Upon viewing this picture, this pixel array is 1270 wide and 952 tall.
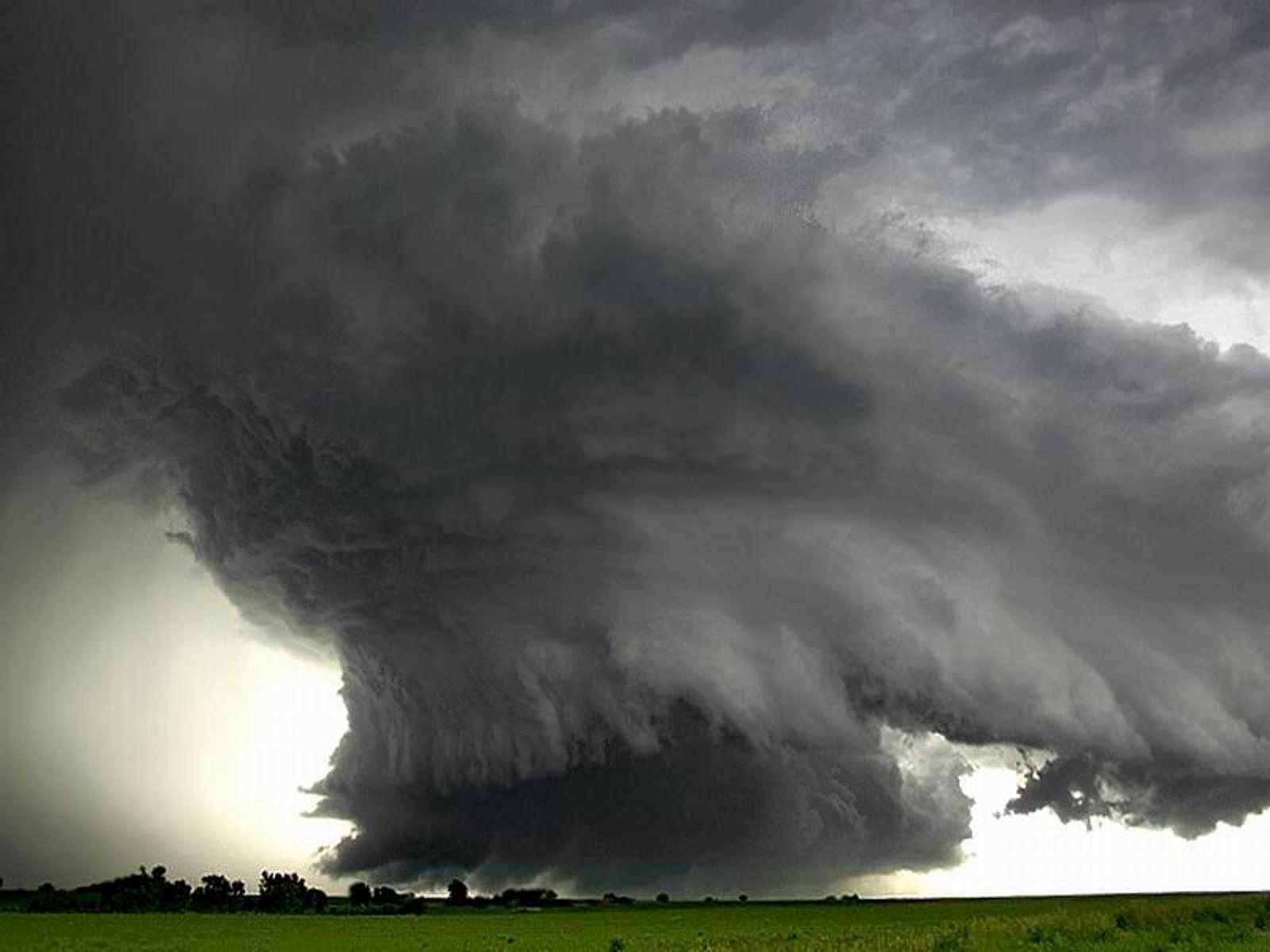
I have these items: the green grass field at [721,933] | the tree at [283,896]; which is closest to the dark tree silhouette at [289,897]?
the tree at [283,896]

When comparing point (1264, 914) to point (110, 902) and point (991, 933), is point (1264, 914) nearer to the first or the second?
Answer: point (991, 933)

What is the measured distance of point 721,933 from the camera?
2955 inches

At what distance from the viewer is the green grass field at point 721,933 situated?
4144cm

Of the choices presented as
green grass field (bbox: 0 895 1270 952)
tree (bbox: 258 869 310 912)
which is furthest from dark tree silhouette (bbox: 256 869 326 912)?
green grass field (bbox: 0 895 1270 952)

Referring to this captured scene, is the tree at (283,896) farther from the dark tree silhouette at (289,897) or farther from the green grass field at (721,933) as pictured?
the green grass field at (721,933)

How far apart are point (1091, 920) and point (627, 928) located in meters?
45.7

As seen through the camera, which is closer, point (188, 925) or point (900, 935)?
point (900, 935)

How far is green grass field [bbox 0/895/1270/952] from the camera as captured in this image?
41.4 meters

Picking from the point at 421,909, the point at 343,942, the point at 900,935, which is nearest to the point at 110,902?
the point at 421,909

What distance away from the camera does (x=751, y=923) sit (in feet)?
310

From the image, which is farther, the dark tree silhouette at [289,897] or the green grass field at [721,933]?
the dark tree silhouette at [289,897]

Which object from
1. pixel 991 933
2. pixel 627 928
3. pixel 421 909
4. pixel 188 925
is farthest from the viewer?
pixel 421 909

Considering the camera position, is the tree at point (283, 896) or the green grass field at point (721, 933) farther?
the tree at point (283, 896)

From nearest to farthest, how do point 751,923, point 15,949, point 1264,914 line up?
point 1264,914
point 15,949
point 751,923
